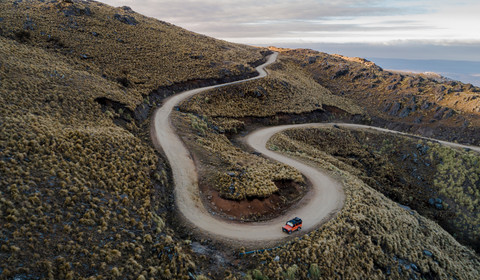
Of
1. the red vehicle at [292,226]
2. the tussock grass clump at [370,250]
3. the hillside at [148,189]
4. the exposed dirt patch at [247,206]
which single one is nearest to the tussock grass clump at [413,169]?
the hillside at [148,189]

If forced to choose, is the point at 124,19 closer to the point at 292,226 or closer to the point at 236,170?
the point at 236,170

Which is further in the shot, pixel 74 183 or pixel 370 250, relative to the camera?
pixel 370 250

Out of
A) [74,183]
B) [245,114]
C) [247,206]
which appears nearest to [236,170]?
[247,206]

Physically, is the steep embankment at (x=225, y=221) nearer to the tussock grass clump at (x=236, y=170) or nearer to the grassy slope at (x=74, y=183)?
the grassy slope at (x=74, y=183)

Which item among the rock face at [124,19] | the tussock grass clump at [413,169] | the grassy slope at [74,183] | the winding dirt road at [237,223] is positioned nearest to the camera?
the grassy slope at [74,183]

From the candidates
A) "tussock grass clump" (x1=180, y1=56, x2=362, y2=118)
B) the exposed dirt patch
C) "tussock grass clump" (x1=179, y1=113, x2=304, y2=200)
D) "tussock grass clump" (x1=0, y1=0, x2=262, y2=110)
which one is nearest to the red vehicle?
the exposed dirt patch

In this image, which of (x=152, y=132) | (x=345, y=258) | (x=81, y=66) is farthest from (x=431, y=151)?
(x=81, y=66)

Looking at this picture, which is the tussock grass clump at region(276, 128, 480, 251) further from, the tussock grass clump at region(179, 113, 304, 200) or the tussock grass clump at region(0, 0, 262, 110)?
the tussock grass clump at region(0, 0, 262, 110)
